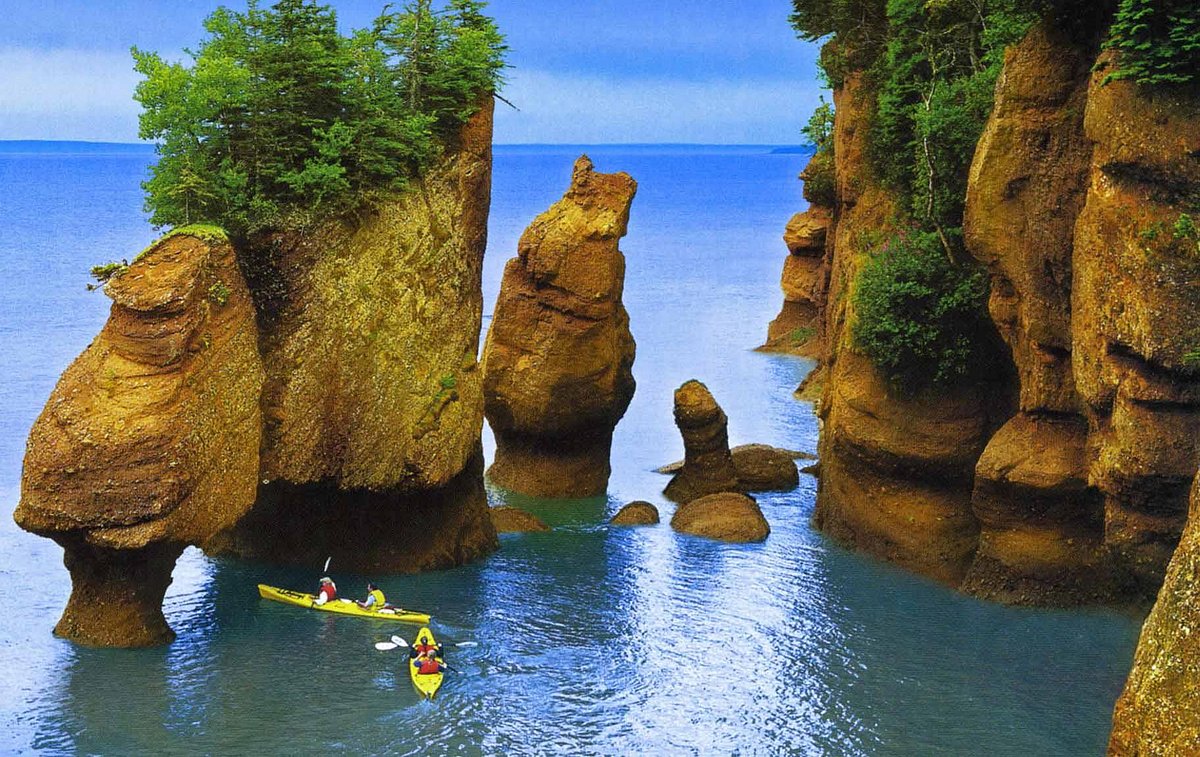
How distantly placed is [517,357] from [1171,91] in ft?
85.5

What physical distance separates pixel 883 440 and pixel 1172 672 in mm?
24110

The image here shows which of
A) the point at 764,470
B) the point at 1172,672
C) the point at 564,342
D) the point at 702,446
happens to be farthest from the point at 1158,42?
the point at 764,470

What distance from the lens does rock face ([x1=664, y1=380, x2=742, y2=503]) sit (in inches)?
2015

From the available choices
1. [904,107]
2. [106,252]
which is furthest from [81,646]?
[106,252]

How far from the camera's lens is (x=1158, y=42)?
30.3m

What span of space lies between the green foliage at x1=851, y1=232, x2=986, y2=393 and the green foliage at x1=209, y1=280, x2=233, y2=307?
53.0 ft

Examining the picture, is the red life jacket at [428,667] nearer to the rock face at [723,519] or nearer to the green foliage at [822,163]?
the rock face at [723,519]

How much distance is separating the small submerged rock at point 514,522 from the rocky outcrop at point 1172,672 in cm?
3031

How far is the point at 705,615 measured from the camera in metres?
38.8

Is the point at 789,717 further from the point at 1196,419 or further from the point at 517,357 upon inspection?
the point at 517,357

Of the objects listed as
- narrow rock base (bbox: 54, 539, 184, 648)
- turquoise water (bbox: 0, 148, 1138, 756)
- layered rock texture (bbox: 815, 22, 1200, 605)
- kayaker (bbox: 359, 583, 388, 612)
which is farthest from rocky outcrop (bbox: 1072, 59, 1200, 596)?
narrow rock base (bbox: 54, 539, 184, 648)

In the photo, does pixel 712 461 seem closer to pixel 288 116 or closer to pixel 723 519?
pixel 723 519

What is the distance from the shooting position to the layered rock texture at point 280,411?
32.9 meters

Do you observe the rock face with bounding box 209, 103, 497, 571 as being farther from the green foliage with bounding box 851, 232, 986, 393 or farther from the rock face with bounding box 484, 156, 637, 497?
the green foliage with bounding box 851, 232, 986, 393
